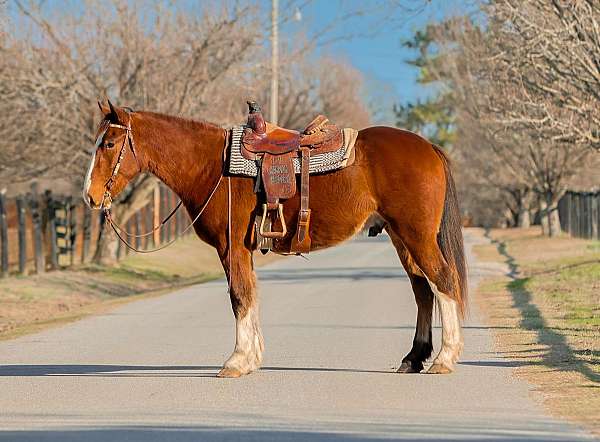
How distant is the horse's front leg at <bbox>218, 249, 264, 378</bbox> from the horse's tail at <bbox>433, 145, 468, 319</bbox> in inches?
68.9

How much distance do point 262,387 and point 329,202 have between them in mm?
1788

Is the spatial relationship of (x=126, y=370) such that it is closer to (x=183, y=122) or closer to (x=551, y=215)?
(x=183, y=122)

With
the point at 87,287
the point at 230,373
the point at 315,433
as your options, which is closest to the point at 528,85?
the point at 87,287

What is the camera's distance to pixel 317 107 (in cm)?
6588

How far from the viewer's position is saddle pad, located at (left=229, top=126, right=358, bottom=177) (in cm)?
1021

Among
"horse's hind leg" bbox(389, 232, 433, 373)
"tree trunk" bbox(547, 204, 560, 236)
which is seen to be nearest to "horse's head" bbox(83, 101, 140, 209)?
"horse's hind leg" bbox(389, 232, 433, 373)

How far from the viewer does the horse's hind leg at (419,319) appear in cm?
1046

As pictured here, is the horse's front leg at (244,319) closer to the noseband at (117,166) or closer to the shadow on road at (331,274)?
the noseband at (117,166)

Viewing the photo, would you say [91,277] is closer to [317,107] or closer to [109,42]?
[109,42]

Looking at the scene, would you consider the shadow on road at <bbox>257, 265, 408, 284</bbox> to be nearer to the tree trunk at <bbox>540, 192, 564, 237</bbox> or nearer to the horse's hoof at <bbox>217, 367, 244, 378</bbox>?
the horse's hoof at <bbox>217, 367, 244, 378</bbox>

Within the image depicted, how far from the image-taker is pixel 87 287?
2488 cm

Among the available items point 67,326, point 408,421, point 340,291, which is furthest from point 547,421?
point 340,291

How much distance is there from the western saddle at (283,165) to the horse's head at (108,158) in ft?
3.70

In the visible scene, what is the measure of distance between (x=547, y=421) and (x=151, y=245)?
29.7 m
